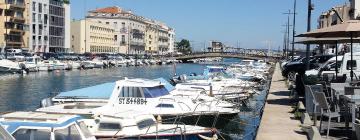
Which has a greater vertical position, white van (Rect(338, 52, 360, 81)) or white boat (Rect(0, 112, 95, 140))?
white van (Rect(338, 52, 360, 81))

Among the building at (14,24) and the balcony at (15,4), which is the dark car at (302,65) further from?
the balcony at (15,4)

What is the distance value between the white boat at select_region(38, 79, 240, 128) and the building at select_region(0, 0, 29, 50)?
346 ft

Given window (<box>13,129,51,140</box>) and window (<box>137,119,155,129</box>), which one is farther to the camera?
window (<box>137,119,155,129</box>)

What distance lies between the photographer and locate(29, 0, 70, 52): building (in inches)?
5569

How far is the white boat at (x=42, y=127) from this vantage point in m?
12.6

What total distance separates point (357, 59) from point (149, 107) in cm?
1234

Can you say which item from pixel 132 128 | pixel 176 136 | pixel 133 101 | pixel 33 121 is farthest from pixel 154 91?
pixel 33 121

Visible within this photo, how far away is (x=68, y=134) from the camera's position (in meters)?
13.0

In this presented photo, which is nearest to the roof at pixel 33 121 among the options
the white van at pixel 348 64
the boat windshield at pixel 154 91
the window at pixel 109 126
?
the window at pixel 109 126

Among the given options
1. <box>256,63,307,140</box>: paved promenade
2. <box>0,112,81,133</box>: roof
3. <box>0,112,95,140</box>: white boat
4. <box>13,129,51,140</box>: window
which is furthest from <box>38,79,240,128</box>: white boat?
<box>13,129,51,140</box>: window

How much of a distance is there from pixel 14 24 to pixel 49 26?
61.6ft

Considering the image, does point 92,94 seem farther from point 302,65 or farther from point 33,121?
point 302,65

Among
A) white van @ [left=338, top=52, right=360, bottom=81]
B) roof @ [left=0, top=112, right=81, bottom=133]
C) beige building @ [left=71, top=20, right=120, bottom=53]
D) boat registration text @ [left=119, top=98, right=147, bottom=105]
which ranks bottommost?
boat registration text @ [left=119, top=98, right=147, bottom=105]

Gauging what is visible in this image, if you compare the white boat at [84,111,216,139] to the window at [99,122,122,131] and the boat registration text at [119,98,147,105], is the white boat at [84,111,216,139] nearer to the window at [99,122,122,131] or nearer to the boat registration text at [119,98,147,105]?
the window at [99,122,122,131]
